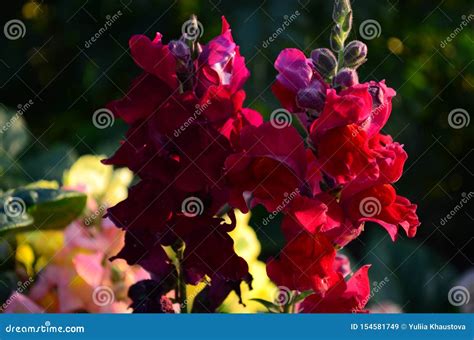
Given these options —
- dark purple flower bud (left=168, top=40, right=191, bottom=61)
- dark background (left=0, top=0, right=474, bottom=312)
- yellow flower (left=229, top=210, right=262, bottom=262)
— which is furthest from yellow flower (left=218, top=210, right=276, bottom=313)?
dark background (left=0, top=0, right=474, bottom=312)

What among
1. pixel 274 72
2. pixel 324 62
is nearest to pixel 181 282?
pixel 324 62

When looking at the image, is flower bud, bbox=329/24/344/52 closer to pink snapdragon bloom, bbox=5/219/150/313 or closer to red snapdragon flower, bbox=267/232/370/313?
red snapdragon flower, bbox=267/232/370/313

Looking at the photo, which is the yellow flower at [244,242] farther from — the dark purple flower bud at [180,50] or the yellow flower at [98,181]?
the dark purple flower bud at [180,50]

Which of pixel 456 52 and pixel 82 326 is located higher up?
pixel 456 52

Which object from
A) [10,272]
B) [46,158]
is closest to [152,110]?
[10,272]

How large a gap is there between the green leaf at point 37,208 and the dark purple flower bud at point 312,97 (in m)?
0.29

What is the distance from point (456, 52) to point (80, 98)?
2.46ft

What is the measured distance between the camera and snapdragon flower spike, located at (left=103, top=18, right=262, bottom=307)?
70 centimetres

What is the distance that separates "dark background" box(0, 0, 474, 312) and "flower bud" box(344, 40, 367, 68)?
685mm

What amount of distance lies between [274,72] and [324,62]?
813mm

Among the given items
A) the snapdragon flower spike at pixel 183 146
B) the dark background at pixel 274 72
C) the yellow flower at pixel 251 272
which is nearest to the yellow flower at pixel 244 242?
the yellow flower at pixel 251 272

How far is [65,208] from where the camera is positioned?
0.88 metres

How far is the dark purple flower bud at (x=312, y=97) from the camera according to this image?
68cm

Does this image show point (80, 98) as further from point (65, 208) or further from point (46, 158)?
Answer: point (65, 208)
